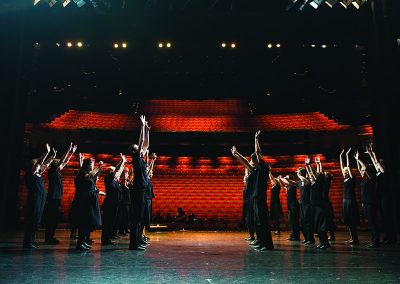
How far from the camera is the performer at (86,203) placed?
510cm

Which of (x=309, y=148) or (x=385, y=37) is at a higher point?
(x=385, y=37)

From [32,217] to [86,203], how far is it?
3.33ft

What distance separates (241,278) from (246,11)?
894 cm

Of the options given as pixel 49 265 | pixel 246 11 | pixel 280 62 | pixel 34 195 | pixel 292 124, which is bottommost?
pixel 49 265

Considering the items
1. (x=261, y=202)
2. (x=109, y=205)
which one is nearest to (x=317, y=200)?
(x=261, y=202)

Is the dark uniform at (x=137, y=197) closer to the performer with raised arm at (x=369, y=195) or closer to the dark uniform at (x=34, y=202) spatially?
the dark uniform at (x=34, y=202)

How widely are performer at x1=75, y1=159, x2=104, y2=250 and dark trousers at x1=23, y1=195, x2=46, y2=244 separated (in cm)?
80

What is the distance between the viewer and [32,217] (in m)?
5.46

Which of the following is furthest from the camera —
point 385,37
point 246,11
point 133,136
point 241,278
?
point 133,136

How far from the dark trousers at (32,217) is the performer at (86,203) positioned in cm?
80

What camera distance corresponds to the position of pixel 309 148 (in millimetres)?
15523

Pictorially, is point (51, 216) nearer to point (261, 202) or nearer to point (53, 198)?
point (53, 198)

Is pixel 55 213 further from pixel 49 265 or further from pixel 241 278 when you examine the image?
pixel 241 278

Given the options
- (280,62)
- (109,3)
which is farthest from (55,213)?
(280,62)
